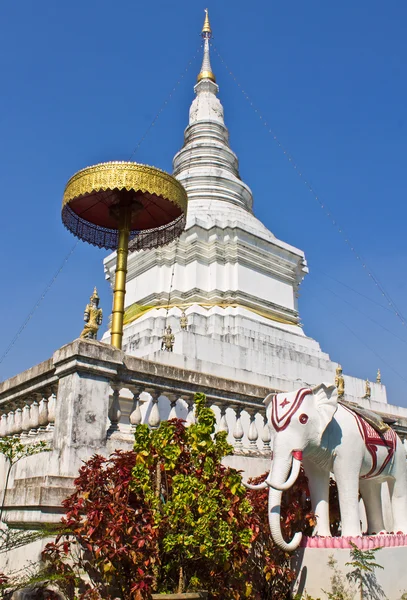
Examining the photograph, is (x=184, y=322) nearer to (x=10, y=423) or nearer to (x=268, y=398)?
(x=10, y=423)

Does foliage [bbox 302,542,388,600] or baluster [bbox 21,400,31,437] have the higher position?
baluster [bbox 21,400,31,437]

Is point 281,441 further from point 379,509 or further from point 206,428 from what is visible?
point 379,509

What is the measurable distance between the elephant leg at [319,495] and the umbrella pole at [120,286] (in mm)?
3235

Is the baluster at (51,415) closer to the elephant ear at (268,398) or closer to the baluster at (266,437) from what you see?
the elephant ear at (268,398)

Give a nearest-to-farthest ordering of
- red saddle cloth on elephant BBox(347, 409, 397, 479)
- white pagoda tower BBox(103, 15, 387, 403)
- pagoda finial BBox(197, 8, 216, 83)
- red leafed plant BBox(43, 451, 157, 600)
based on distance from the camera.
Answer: red leafed plant BBox(43, 451, 157, 600) → red saddle cloth on elephant BBox(347, 409, 397, 479) → white pagoda tower BBox(103, 15, 387, 403) → pagoda finial BBox(197, 8, 216, 83)

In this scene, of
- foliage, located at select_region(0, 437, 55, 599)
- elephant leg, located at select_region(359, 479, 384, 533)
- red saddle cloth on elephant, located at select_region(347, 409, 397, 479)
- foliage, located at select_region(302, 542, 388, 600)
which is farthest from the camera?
elephant leg, located at select_region(359, 479, 384, 533)

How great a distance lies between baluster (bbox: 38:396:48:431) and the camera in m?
7.13

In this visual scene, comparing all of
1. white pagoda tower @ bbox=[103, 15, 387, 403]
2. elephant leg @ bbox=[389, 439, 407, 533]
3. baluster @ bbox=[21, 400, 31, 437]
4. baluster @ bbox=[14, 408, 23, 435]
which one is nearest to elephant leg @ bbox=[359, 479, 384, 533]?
elephant leg @ bbox=[389, 439, 407, 533]

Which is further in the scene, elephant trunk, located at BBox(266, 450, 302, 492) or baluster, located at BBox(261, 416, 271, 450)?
baluster, located at BBox(261, 416, 271, 450)

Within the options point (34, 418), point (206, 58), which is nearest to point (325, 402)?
point (34, 418)

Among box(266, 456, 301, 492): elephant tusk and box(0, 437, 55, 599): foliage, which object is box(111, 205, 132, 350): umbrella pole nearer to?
box(0, 437, 55, 599): foliage

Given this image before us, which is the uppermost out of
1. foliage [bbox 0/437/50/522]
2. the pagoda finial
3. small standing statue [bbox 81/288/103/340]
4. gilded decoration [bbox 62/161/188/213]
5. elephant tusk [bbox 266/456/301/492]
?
the pagoda finial

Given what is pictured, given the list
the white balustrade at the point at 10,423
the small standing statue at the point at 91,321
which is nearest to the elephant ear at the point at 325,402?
the small standing statue at the point at 91,321

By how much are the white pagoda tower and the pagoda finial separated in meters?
5.96
